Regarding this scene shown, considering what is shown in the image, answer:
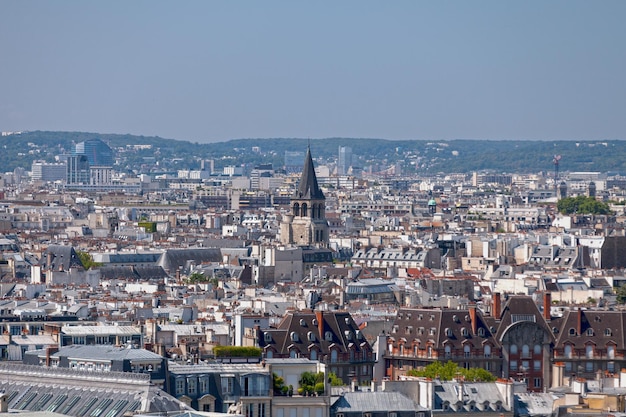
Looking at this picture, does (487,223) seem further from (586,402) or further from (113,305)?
(586,402)

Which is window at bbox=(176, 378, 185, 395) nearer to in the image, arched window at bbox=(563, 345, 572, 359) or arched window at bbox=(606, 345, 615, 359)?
arched window at bbox=(563, 345, 572, 359)

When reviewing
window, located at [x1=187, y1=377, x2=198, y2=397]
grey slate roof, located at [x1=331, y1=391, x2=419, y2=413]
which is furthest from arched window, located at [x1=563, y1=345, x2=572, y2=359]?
window, located at [x1=187, y1=377, x2=198, y2=397]

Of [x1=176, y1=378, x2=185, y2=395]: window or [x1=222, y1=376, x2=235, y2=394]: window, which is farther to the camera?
[x1=222, y1=376, x2=235, y2=394]: window

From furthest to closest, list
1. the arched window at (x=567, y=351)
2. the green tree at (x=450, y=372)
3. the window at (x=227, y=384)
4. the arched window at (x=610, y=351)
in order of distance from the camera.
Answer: the arched window at (x=610, y=351) < the arched window at (x=567, y=351) < the green tree at (x=450, y=372) < the window at (x=227, y=384)

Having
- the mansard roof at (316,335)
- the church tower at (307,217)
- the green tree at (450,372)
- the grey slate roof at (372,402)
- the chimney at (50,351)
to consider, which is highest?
the church tower at (307,217)

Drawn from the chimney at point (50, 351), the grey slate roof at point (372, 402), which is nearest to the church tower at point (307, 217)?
the chimney at point (50, 351)

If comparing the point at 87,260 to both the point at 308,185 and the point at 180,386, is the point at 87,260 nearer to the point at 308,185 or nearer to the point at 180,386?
the point at 308,185

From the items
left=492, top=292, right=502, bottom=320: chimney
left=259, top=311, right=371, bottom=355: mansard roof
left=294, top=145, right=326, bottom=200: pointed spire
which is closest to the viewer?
left=259, top=311, right=371, bottom=355: mansard roof

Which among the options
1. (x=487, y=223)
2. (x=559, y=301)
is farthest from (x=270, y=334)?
(x=487, y=223)

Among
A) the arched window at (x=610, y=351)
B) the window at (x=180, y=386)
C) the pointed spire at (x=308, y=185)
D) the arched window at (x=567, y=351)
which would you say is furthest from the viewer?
the pointed spire at (x=308, y=185)

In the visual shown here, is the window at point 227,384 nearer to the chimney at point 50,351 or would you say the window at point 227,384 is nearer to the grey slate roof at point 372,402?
the grey slate roof at point 372,402
